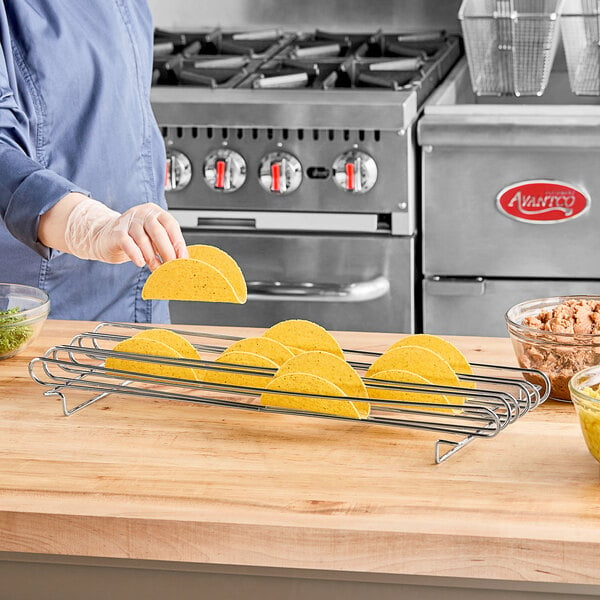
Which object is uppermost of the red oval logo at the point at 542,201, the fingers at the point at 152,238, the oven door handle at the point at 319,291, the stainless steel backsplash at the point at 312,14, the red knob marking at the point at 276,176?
the stainless steel backsplash at the point at 312,14

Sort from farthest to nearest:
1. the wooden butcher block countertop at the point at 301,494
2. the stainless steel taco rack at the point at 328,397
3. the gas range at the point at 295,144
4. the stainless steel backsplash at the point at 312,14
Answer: the stainless steel backsplash at the point at 312,14 < the gas range at the point at 295,144 < the stainless steel taco rack at the point at 328,397 < the wooden butcher block countertop at the point at 301,494

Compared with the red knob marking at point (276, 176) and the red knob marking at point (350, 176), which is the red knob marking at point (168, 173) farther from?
the red knob marking at point (350, 176)

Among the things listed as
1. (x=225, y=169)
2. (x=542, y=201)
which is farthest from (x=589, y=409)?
(x=225, y=169)

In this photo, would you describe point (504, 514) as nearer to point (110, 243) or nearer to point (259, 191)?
point (110, 243)

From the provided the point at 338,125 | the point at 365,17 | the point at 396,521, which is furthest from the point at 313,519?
the point at 365,17

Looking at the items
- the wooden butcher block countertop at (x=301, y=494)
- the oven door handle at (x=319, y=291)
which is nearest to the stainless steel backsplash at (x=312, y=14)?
the oven door handle at (x=319, y=291)

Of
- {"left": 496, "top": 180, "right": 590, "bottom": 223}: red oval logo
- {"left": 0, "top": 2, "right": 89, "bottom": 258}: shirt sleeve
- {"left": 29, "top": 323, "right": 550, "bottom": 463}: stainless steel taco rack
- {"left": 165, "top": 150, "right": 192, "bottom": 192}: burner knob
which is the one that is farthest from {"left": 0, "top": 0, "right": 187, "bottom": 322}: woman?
{"left": 496, "top": 180, "right": 590, "bottom": 223}: red oval logo

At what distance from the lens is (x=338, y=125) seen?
7.44ft

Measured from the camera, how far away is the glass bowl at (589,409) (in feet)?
3.45

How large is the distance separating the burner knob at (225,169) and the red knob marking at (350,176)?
231mm

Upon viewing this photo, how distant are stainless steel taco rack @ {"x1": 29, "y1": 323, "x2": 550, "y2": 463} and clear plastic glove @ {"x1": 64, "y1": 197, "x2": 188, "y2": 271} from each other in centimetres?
11

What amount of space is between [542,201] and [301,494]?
55.1 inches

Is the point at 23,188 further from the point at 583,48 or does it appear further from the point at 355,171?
the point at 583,48

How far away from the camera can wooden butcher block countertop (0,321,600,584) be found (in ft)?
3.19
